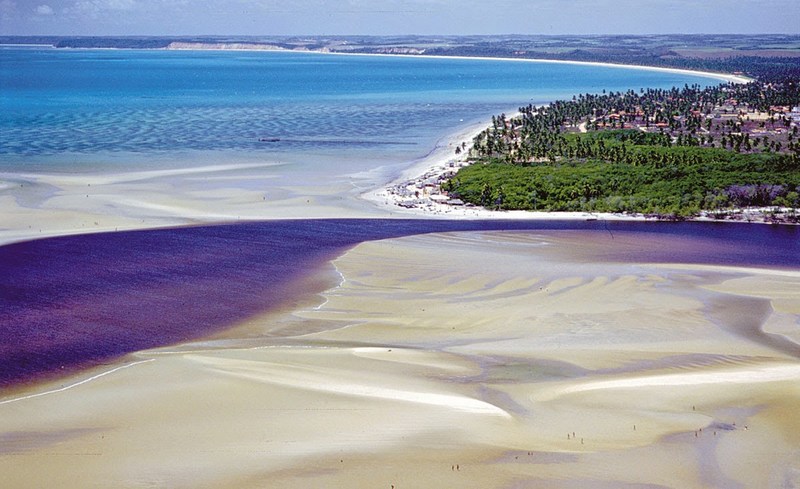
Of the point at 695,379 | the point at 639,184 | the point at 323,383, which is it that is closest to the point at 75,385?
the point at 323,383

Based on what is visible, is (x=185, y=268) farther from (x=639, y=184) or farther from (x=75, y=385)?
(x=639, y=184)

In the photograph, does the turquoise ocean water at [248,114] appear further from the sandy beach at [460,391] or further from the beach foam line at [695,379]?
the beach foam line at [695,379]

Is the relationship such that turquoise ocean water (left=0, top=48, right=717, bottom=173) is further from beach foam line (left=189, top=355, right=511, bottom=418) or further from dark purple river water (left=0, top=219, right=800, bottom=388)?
beach foam line (left=189, top=355, right=511, bottom=418)

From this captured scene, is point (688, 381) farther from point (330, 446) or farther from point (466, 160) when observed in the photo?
point (466, 160)

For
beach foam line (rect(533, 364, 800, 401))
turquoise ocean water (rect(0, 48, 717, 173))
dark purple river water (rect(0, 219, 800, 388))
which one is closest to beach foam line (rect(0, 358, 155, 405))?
dark purple river water (rect(0, 219, 800, 388))

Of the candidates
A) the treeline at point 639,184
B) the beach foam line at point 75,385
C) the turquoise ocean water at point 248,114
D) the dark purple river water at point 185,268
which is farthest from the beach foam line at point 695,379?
the turquoise ocean water at point 248,114

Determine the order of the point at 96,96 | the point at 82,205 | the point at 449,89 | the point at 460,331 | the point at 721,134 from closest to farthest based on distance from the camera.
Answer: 1. the point at 460,331
2. the point at 82,205
3. the point at 721,134
4. the point at 96,96
5. the point at 449,89

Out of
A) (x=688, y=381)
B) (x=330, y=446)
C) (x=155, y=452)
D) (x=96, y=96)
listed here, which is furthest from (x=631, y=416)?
(x=96, y=96)
